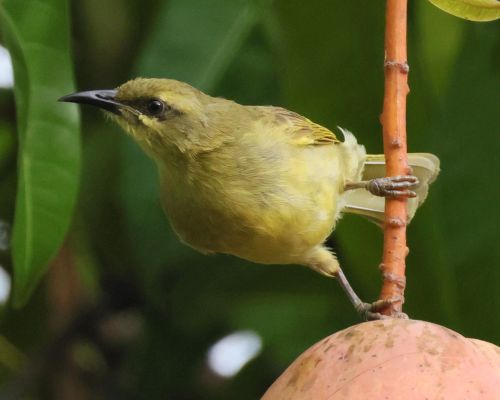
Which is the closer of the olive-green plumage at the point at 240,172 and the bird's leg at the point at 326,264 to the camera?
the olive-green plumage at the point at 240,172

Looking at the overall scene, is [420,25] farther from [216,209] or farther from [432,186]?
[216,209]

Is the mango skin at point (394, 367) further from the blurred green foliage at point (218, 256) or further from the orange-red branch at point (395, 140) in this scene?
the blurred green foliage at point (218, 256)

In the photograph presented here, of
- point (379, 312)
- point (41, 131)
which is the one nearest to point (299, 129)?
point (41, 131)

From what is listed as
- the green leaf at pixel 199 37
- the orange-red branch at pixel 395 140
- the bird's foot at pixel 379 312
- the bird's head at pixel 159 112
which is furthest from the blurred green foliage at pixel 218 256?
the orange-red branch at pixel 395 140

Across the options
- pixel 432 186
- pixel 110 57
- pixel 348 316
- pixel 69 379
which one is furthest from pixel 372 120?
pixel 69 379

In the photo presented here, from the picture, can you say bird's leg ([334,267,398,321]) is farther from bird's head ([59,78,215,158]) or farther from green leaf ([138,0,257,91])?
green leaf ([138,0,257,91])

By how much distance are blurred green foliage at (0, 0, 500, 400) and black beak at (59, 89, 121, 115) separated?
0.15 ft

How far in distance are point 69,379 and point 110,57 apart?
76cm

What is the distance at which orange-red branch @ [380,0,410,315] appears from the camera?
1.31 m

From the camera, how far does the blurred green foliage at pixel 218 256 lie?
2.04 m

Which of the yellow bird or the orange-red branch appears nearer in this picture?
the orange-red branch

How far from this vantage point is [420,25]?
215cm

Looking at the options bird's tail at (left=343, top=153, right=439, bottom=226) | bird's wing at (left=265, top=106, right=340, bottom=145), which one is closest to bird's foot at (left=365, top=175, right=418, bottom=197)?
bird's tail at (left=343, top=153, right=439, bottom=226)

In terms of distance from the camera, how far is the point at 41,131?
184 centimetres
